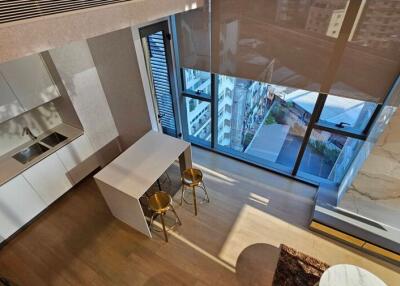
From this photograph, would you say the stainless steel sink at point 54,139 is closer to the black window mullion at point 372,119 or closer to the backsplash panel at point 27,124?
the backsplash panel at point 27,124

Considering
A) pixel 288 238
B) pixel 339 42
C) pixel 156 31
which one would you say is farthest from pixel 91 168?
pixel 339 42

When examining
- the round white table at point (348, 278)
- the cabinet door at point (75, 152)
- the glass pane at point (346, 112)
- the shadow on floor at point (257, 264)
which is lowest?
the shadow on floor at point (257, 264)

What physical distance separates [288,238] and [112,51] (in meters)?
3.37

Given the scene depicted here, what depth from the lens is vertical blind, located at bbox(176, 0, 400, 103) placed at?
203 centimetres

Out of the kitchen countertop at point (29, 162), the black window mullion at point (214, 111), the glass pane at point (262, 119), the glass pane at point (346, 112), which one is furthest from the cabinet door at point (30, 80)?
the glass pane at point (346, 112)

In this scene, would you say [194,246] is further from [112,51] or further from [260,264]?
[112,51]

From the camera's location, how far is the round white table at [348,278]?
1.98 metres

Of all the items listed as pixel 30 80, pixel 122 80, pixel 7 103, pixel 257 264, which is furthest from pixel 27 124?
pixel 257 264

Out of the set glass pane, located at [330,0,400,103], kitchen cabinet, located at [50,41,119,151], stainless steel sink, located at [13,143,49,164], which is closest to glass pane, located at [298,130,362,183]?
glass pane, located at [330,0,400,103]

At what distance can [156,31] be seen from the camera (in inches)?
116

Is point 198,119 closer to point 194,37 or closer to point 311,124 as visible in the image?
point 194,37

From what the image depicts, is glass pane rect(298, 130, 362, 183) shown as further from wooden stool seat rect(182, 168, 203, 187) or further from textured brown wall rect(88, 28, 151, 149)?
textured brown wall rect(88, 28, 151, 149)

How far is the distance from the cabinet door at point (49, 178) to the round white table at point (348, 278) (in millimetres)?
3417

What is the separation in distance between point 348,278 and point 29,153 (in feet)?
13.6
